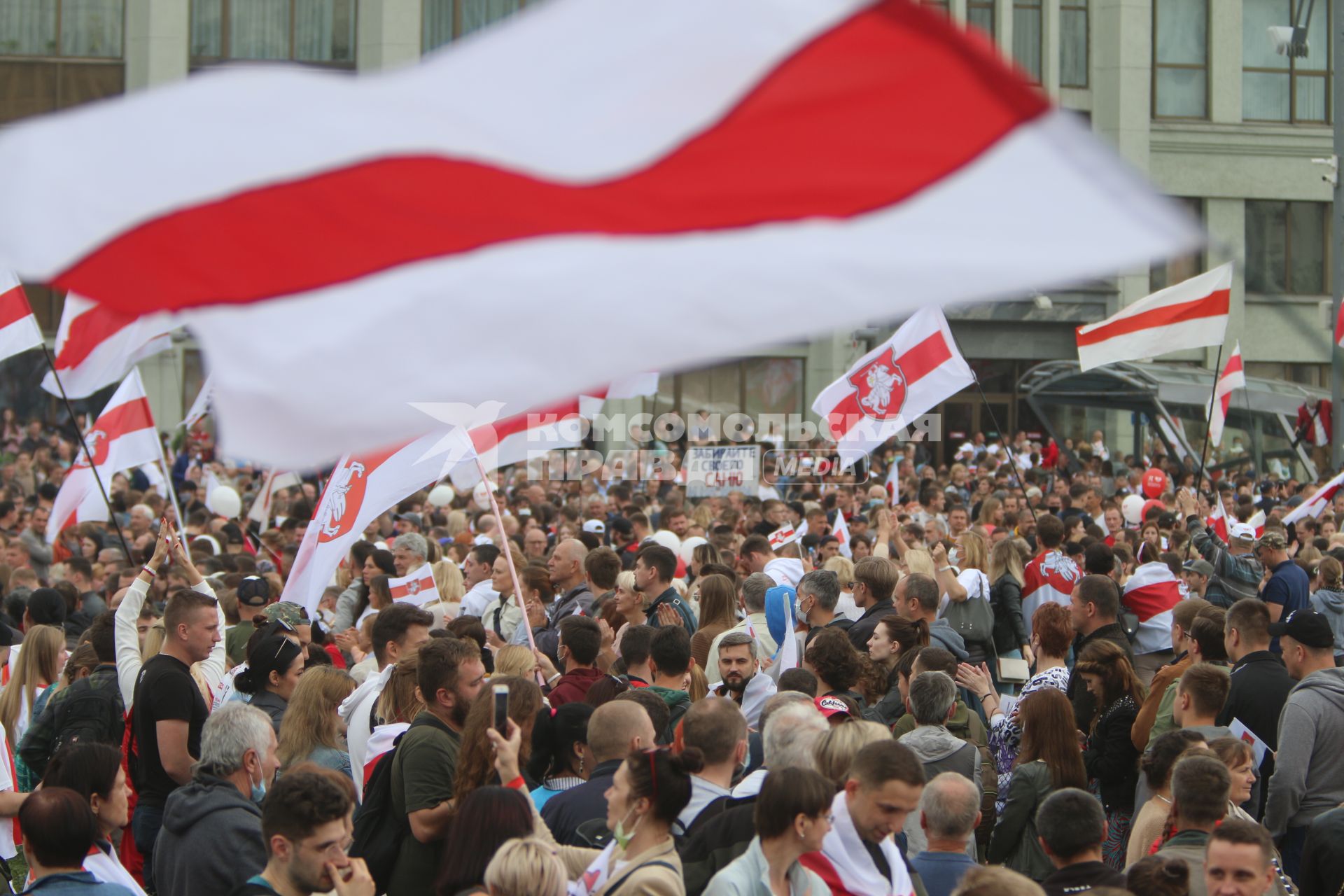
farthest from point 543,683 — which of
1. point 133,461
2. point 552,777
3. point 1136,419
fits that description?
point 1136,419

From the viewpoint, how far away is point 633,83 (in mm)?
2873

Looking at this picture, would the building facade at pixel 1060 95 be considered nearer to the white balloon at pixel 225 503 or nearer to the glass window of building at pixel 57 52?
the glass window of building at pixel 57 52

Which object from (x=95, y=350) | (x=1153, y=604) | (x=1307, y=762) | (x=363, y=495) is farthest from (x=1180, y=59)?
(x=1307, y=762)

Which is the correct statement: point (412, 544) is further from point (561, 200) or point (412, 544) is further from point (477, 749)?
point (561, 200)

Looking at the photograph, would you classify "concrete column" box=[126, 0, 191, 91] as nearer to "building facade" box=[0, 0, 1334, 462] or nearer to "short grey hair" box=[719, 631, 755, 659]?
"building facade" box=[0, 0, 1334, 462]

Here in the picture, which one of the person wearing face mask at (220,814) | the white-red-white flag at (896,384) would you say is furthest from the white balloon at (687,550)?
the person wearing face mask at (220,814)

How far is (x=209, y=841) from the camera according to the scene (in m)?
5.09

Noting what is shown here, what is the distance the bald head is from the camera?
17.4 feet

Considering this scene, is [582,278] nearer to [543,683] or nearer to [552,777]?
[552,777]

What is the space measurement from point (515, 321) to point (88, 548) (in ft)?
46.3

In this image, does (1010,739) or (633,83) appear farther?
(1010,739)

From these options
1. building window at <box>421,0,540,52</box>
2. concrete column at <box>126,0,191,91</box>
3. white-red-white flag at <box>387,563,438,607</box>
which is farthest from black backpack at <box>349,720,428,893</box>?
concrete column at <box>126,0,191,91</box>

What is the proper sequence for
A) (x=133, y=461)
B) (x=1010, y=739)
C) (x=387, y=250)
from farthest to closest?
(x=133, y=461)
(x=1010, y=739)
(x=387, y=250)

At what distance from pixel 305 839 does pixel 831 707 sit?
2850 mm
